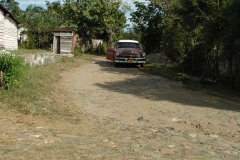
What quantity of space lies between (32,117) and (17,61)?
268 cm

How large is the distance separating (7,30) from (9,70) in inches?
682

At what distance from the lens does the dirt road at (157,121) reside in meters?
4.54

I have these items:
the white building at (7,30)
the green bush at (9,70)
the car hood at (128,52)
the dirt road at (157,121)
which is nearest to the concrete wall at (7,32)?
the white building at (7,30)

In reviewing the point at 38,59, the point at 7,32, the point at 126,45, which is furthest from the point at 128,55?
the point at 7,32

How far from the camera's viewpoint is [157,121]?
668 centimetres

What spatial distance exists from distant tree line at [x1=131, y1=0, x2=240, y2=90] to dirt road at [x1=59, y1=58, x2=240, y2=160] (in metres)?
2.19

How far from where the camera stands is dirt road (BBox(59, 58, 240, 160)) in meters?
4.54

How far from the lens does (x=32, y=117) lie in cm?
627

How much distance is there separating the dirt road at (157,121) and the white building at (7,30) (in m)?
13.7

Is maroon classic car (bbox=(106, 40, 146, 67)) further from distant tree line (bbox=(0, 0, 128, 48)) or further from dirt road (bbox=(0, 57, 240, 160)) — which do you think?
distant tree line (bbox=(0, 0, 128, 48))

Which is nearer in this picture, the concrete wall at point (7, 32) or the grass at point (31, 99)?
the grass at point (31, 99)

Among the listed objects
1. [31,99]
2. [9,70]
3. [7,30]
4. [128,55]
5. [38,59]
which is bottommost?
[31,99]

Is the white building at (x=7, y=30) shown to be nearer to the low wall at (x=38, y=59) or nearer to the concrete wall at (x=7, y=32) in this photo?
the concrete wall at (x=7, y=32)

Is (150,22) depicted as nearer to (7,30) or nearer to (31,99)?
(7,30)
